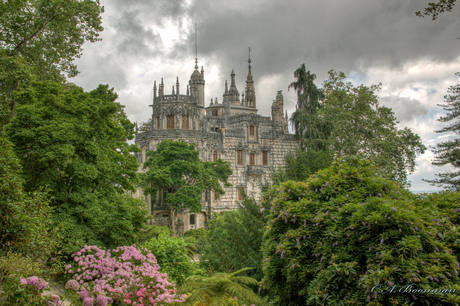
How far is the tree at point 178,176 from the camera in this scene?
36219 mm

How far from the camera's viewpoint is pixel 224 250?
46.5 feet

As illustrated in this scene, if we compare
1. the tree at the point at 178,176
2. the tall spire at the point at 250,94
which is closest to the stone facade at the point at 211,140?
the tree at the point at 178,176

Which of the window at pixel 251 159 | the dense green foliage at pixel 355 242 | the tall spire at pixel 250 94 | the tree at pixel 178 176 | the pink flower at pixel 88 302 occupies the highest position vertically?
the tall spire at pixel 250 94

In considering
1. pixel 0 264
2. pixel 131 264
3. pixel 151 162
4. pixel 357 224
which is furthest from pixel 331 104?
pixel 0 264

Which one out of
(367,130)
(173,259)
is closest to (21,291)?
(173,259)

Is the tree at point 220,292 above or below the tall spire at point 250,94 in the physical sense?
below

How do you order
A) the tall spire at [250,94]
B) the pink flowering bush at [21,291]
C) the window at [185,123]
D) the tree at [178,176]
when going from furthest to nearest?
the tall spire at [250,94] < the window at [185,123] < the tree at [178,176] < the pink flowering bush at [21,291]

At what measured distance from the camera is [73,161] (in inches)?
563

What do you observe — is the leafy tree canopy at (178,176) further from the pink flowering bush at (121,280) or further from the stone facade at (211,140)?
the pink flowering bush at (121,280)

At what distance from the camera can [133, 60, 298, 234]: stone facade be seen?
A: 139ft

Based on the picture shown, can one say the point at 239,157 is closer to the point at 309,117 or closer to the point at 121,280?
the point at 309,117

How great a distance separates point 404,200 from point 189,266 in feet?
30.9

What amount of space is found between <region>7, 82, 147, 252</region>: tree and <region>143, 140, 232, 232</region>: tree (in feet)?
64.5

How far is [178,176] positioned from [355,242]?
1228 inches
